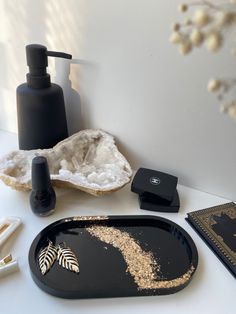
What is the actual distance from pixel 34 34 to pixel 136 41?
0.76 ft

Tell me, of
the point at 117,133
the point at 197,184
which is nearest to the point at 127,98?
the point at 117,133

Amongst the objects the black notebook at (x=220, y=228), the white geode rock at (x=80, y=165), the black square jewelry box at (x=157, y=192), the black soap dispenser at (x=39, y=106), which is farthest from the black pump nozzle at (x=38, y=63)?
the black notebook at (x=220, y=228)

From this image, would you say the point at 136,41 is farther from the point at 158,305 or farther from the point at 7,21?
the point at 158,305

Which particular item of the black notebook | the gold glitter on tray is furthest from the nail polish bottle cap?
the black notebook

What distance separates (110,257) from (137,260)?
0.13ft

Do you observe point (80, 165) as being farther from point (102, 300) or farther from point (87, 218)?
point (102, 300)

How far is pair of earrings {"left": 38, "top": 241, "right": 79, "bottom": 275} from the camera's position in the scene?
1.56 feet

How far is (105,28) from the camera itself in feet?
2.00

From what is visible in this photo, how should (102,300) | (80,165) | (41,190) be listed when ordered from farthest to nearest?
(80,165) → (41,190) → (102,300)

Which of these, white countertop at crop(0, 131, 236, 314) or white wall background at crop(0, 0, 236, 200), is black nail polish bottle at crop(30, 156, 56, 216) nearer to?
white countertop at crop(0, 131, 236, 314)

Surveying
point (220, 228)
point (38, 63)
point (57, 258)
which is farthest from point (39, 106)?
point (220, 228)

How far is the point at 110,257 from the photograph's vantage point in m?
0.50

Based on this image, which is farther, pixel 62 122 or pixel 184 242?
pixel 62 122

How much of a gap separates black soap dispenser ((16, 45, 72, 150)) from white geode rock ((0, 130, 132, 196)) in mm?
27
